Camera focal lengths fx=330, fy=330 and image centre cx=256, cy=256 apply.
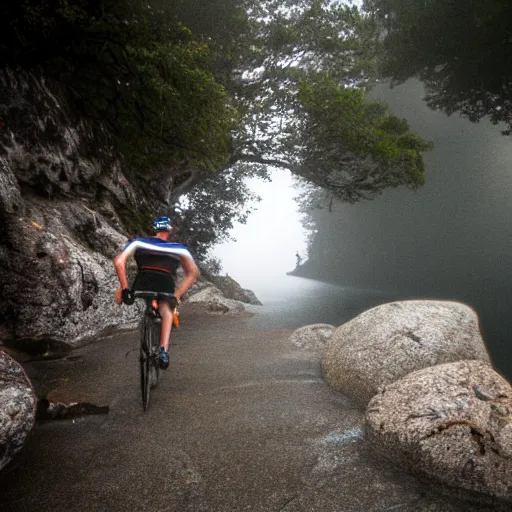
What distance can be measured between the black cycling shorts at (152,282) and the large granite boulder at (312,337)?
4.15 meters

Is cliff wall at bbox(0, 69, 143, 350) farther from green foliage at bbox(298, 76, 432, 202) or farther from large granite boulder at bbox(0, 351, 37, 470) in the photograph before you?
green foliage at bbox(298, 76, 432, 202)

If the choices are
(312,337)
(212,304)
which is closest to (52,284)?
(312,337)

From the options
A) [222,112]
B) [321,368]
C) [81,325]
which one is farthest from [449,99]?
[81,325]

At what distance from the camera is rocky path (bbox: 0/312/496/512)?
281 centimetres

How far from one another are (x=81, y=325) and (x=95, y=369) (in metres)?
1.56

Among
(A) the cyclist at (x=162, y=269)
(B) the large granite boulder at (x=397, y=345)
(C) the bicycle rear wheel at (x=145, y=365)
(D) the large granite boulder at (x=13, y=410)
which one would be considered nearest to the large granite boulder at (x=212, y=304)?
(B) the large granite boulder at (x=397, y=345)

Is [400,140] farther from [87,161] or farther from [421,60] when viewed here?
[87,161]

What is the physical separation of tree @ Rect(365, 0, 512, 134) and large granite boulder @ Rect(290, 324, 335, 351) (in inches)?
449

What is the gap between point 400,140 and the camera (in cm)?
1580

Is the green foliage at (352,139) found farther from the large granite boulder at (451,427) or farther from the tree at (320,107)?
the large granite boulder at (451,427)

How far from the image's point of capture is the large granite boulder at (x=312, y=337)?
25.0ft

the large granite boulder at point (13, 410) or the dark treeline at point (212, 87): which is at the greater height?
the dark treeline at point (212, 87)

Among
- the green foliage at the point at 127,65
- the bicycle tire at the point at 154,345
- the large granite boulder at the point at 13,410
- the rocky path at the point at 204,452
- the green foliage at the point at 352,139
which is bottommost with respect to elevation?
the rocky path at the point at 204,452

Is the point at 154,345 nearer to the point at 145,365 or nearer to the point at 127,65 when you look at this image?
the point at 145,365
